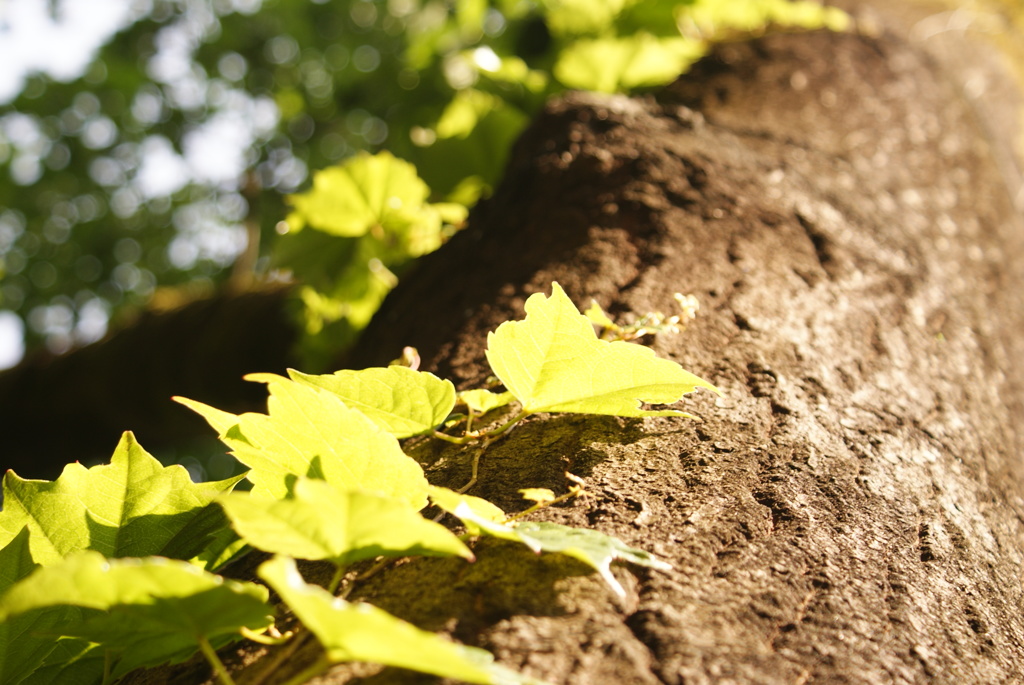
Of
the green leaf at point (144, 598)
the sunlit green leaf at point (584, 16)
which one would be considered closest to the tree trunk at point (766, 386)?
the green leaf at point (144, 598)

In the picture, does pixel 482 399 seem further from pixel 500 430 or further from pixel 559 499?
pixel 559 499

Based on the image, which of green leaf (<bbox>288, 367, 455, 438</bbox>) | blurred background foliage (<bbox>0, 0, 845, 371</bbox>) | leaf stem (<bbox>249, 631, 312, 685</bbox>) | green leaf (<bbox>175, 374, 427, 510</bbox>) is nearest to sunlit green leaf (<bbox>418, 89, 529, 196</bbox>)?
blurred background foliage (<bbox>0, 0, 845, 371</bbox>)

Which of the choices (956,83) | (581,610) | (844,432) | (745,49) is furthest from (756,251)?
(956,83)

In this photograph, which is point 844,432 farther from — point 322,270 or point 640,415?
point 322,270

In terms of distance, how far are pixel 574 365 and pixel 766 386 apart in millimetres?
247

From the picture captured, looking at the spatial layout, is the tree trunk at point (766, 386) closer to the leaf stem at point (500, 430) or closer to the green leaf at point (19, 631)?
the leaf stem at point (500, 430)

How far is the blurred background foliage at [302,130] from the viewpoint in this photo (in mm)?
1371

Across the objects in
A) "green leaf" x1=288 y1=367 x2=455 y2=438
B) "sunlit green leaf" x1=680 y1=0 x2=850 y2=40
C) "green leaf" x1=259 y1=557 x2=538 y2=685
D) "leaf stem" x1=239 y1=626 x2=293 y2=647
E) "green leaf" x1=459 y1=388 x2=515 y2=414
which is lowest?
"leaf stem" x1=239 y1=626 x2=293 y2=647

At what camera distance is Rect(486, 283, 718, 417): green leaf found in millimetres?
590

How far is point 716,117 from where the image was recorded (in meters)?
1.25

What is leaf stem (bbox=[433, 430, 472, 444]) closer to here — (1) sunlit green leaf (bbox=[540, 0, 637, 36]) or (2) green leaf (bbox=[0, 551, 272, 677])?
(2) green leaf (bbox=[0, 551, 272, 677])

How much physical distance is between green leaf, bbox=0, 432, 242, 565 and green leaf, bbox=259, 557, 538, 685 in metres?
0.28

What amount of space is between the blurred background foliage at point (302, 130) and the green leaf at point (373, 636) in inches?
38.1

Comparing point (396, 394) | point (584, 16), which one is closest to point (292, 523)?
point (396, 394)
